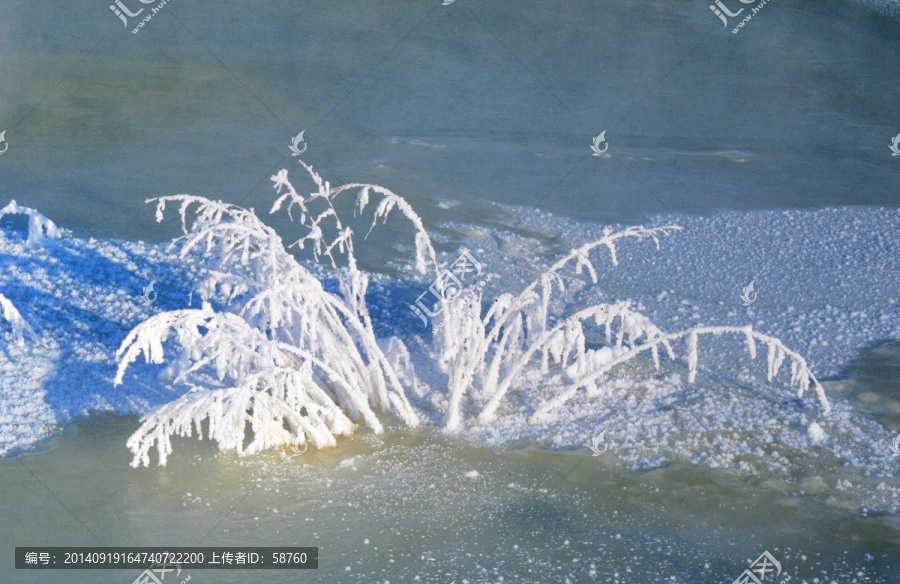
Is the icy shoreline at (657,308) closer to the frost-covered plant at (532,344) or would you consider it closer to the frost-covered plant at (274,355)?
the frost-covered plant at (532,344)

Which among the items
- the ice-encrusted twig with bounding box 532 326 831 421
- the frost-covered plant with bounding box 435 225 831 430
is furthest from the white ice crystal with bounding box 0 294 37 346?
the ice-encrusted twig with bounding box 532 326 831 421

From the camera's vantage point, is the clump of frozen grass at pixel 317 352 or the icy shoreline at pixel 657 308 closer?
the clump of frozen grass at pixel 317 352

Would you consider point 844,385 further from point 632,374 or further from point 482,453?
point 482,453

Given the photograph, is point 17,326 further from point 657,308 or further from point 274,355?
point 657,308

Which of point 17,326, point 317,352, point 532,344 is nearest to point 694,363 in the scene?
point 532,344

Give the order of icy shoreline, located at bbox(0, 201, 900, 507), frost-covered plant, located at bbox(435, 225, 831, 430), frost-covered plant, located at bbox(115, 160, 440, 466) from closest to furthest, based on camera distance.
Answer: frost-covered plant, located at bbox(115, 160, 440, 466), frost-covered plant, located at bbox(435, 225, 831, 430), icy shoreline, located at bbox(0, 201, 900, 507)

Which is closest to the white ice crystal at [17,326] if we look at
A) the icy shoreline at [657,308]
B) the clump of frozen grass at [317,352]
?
the icy shoreline at [657,308]

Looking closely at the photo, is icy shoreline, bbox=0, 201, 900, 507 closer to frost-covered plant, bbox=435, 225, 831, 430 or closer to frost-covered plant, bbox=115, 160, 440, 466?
frost-covered plant, bbox=435, 225, 831, 430

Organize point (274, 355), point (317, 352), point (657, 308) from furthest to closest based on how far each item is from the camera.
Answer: point (657, 308) < point (317, 352) < point (274, 355)
